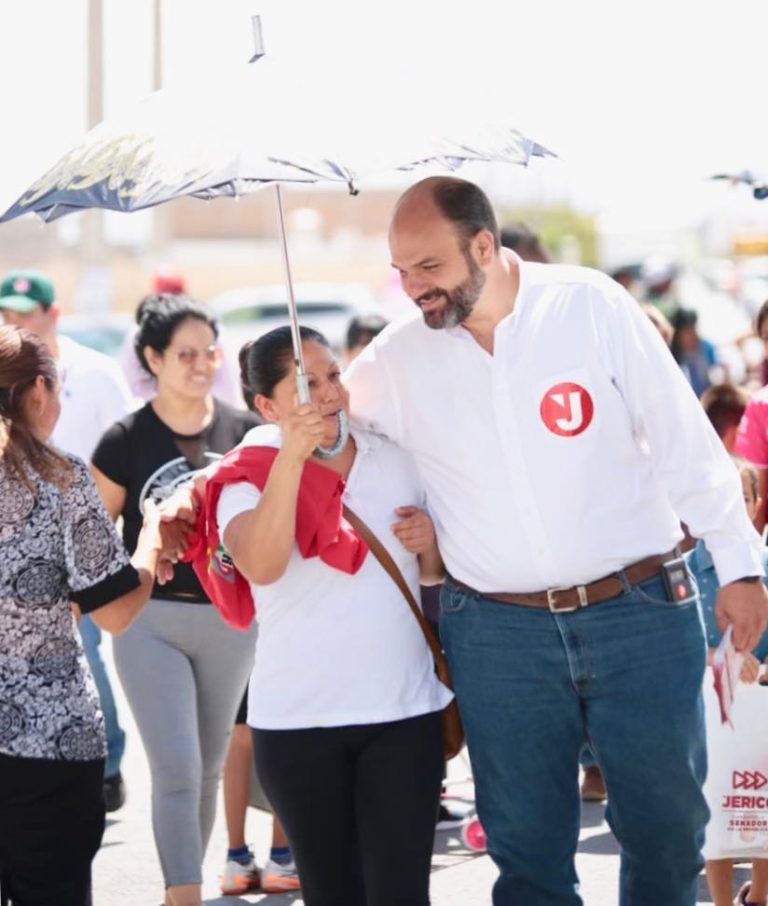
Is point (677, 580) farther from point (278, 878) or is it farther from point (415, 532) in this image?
point (278, 878)

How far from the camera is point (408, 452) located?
4.64 metres

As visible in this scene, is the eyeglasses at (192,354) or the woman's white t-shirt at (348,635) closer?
the woman's white t-shirt at (348,635)

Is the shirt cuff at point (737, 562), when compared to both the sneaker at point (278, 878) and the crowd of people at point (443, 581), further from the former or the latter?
the sneaker at point (278, 878)

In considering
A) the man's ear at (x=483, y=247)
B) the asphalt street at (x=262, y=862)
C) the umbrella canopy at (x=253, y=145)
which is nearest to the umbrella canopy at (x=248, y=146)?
the umbrella canopy at (x=253, y=145)

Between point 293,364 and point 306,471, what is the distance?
1.14 feet

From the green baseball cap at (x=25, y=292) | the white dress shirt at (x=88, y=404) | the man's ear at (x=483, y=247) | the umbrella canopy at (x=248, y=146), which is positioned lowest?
the white dress shirt at (x=88, y=404)

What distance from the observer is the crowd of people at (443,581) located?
4.36m

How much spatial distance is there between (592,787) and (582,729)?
124 inches

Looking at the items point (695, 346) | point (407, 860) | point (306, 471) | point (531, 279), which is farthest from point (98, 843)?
point (695, 346)

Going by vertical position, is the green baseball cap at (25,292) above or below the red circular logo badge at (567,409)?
above

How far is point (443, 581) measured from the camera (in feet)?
15.5

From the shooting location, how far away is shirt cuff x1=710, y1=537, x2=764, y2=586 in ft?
14.2

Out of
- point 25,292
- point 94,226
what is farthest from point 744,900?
point 94,226

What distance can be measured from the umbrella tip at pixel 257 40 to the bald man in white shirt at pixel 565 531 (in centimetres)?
50
